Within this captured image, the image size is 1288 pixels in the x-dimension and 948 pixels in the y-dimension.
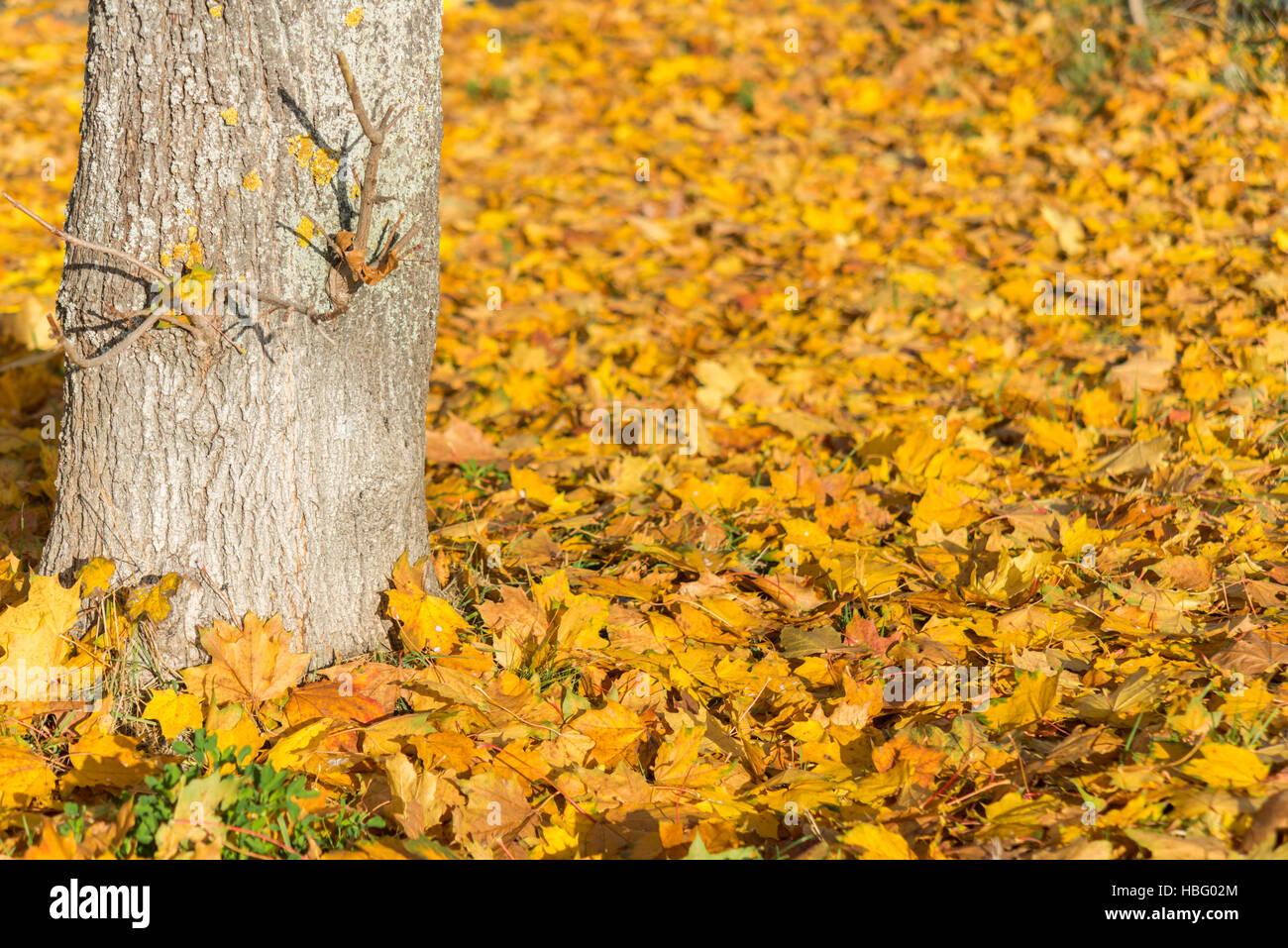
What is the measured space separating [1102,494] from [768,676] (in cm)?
118

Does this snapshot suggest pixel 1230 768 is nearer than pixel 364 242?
Yes

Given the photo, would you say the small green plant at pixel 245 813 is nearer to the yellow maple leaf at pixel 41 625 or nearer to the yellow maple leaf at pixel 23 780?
the yellow maple leaf at pixel 23 780

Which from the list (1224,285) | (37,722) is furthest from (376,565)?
(1224,285)

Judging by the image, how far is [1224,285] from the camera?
145 inches

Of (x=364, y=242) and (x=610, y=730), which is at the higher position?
(x=364, y=242)

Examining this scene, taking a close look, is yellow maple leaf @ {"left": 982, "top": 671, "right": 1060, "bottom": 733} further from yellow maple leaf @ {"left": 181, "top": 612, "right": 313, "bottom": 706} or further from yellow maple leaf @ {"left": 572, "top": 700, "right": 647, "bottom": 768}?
yellow maple leaf @ {"left": 181, "top": 612, "right": 313, "bottom": 706}

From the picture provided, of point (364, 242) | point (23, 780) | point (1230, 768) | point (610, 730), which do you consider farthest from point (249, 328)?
point (1230, 768)

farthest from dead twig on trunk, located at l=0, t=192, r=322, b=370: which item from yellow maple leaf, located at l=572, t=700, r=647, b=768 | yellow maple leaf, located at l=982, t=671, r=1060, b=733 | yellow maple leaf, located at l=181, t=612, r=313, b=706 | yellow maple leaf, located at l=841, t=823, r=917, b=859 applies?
yellow maple leaf, located at l=982, t=671, r=1060, b=733

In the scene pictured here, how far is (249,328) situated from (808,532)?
135 cm

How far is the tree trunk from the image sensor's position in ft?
6.28

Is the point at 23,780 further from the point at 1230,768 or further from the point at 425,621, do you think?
the point at 1230,768

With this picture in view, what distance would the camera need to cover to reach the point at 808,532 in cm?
248
